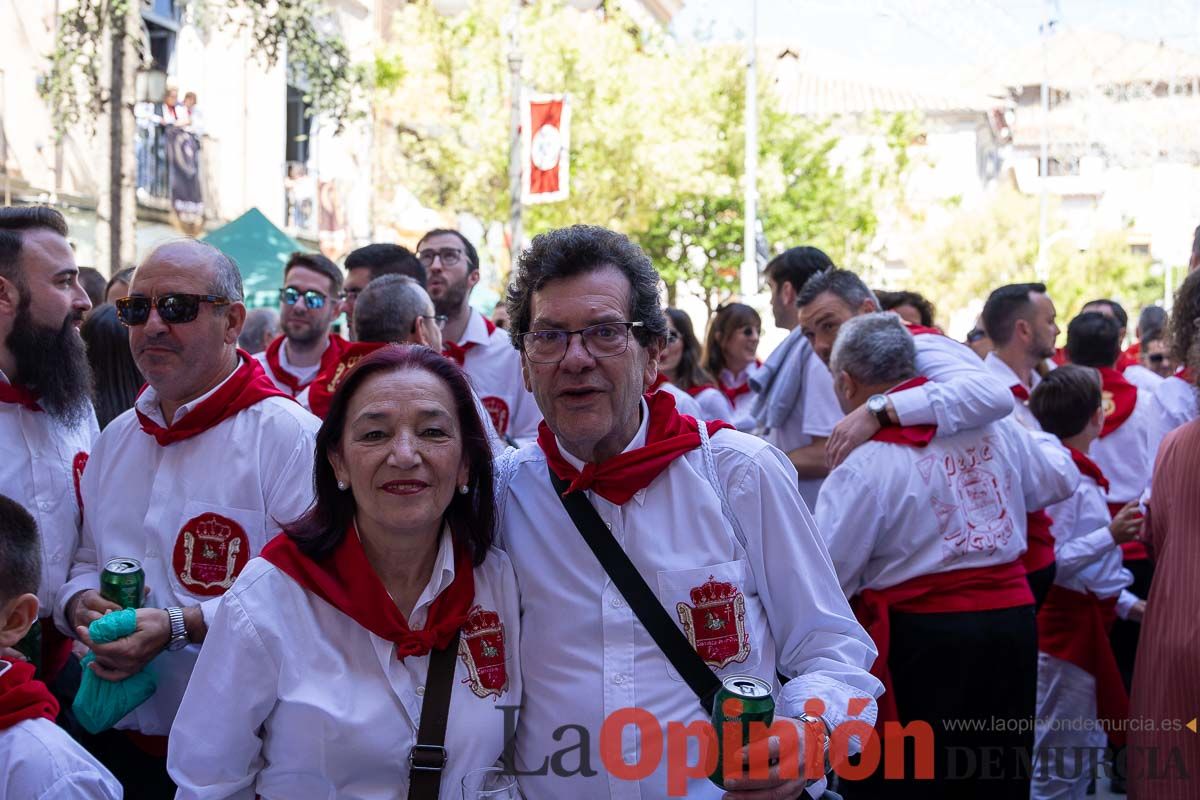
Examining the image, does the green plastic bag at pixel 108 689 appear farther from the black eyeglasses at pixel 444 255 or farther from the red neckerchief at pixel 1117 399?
the red neckerchief at pixel 1117 399

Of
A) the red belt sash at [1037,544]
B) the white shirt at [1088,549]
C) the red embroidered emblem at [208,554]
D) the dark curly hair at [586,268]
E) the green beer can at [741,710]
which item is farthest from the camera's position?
the white shirt at [1088,549]

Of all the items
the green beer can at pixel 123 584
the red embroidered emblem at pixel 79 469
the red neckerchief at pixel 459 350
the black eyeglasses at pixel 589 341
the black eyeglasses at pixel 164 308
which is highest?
the black eyeglasses at pixel 164 308

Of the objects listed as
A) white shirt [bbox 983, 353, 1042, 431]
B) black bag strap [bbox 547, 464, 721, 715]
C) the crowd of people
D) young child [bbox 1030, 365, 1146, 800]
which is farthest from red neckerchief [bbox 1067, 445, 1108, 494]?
black bag strap [bbox 547, 464, 721, 715]

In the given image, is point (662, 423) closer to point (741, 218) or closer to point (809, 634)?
point (809, 634)

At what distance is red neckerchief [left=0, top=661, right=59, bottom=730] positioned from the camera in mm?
2811

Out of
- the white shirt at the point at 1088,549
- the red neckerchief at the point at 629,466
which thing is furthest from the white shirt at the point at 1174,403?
the red neckerchief at the point at 629,466

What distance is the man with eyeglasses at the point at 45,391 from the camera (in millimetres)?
3908

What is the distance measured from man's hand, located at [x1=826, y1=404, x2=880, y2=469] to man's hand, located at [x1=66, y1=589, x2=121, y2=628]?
2.52 m

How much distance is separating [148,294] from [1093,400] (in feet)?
14.6

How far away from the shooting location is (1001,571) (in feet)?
15.2

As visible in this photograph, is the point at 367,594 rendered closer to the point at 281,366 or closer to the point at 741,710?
the point at 741,710

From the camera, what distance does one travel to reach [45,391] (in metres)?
4.07

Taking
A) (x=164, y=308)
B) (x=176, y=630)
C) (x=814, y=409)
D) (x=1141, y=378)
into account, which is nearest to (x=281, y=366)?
(x=814, y=409)

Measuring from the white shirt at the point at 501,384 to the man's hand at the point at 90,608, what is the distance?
122 inches
